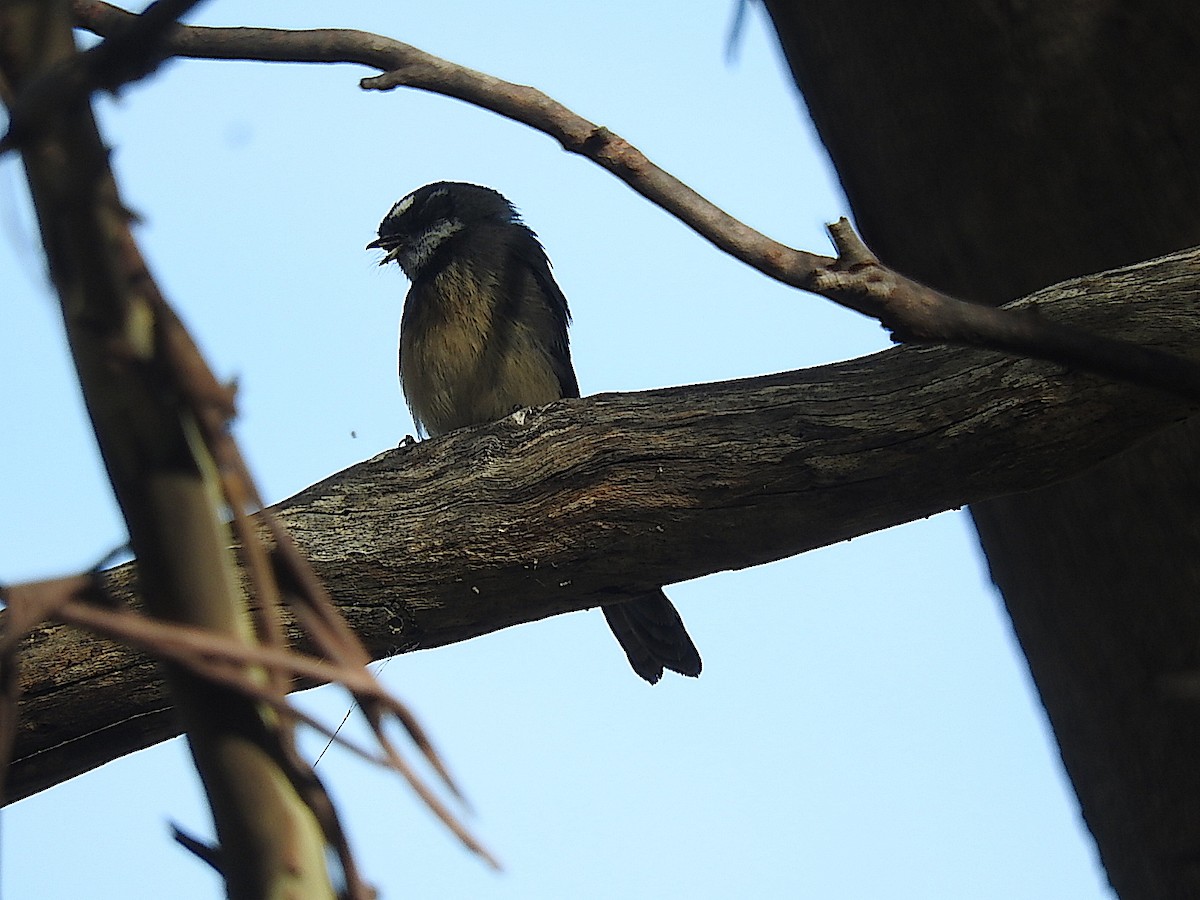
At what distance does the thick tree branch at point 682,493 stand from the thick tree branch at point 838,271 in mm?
484

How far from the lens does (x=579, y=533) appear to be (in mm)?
2975

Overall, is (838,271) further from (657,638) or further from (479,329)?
(479,329)

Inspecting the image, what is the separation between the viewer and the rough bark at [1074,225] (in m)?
3.73

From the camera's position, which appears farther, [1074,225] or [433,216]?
[433,216]

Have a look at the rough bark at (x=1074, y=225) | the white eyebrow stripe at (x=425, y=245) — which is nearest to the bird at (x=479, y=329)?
the white eyebrow stripe at (x=425, y=245)

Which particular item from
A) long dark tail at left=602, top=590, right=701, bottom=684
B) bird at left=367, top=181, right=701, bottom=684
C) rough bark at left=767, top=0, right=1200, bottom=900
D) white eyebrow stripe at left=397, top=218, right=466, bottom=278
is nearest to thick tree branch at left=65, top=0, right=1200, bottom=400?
rough bark at left=767, top=0, right=1200, bottom=900

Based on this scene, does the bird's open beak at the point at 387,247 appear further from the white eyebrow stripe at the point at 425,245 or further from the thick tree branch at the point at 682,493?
the thick tree branch at the point at 682,493

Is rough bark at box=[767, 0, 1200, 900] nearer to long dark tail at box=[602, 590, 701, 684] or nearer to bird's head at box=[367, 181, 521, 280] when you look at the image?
long dark tail at box=[602, 590, 701, 684]

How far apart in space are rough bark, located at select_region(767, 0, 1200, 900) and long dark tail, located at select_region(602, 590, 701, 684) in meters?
1.05

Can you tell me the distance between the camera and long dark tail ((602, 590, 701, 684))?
4.27 m

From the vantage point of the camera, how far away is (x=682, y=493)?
2969 mm

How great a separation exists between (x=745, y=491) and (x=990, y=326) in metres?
0.82

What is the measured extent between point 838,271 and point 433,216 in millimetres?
3972

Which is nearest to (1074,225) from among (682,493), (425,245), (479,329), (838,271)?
(682,493)
